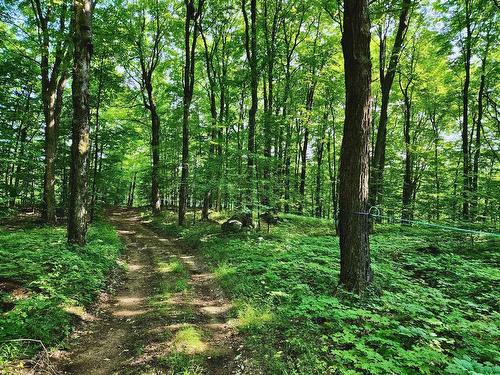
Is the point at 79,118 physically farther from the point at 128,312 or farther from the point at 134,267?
the point at 128,312

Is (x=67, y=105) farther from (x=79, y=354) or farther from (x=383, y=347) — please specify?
(x=383, y=347)

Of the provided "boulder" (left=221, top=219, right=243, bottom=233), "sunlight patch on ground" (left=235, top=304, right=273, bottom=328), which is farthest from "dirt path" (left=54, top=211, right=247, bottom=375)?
"boulder" (left=221, top=219, right=243, bottom=233)

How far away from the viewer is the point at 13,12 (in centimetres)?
1233

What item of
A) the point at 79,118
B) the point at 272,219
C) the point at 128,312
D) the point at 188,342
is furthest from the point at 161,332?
the point at 272,219

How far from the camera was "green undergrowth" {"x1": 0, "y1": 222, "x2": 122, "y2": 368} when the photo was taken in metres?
4.33

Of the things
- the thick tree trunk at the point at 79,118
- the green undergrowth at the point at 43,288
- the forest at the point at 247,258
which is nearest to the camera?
the forest at the point at 247,258

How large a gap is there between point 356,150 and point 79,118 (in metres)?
8.32

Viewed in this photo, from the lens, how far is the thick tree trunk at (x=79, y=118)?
884 cm

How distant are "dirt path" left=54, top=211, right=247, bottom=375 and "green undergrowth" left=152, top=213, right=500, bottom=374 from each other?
46 centimetres

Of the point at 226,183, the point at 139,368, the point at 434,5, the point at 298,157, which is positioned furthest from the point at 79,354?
the point at 298,157

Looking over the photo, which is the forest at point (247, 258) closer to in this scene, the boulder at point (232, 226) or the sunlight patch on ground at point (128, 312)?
the sunlight patch on ground at point (128, 312)

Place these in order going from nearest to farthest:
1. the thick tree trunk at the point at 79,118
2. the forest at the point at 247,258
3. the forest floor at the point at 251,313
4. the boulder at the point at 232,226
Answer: the forest floor at the point at 251,313 < the forest at the point at 247,258 < the thick tree trunk at the point at 79,118 < the boulder at the point at 232,226

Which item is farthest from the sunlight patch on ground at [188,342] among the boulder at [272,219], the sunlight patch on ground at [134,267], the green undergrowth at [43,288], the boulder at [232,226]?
the boulder at [272,219]

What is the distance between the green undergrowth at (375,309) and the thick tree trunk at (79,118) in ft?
15.1
